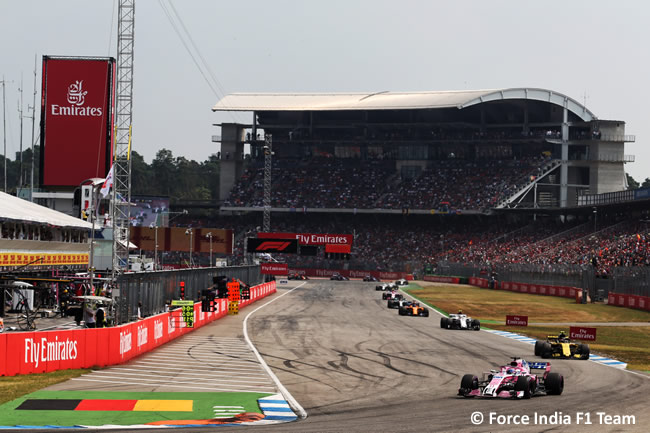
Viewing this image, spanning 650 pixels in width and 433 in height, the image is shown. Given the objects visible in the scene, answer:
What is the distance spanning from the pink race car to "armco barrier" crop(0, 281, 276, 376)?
11263mm

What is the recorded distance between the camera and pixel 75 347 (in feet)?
82.6

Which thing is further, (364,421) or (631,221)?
(631,221)

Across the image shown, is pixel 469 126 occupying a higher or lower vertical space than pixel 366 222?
higher

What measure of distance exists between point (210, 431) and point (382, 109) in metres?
115

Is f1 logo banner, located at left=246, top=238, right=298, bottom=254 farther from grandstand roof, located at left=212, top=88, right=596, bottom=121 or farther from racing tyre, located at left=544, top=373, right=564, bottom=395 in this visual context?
racing tyre, located at left=544, top=373, right=564, bottom=395

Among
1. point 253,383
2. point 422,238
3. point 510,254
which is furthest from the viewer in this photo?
point 422,238

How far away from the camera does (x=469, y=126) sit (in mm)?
132000

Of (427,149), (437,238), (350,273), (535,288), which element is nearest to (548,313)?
(535,288)

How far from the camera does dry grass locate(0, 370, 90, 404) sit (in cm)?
2005

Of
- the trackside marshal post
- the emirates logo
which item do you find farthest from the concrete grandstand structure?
the trackside marshal post

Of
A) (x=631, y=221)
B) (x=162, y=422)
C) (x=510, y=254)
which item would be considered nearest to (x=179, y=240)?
(x=510, y=254)

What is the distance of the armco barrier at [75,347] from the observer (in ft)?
74.7

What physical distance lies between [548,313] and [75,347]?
143 ft

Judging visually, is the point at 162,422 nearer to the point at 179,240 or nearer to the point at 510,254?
the point at 179,240
